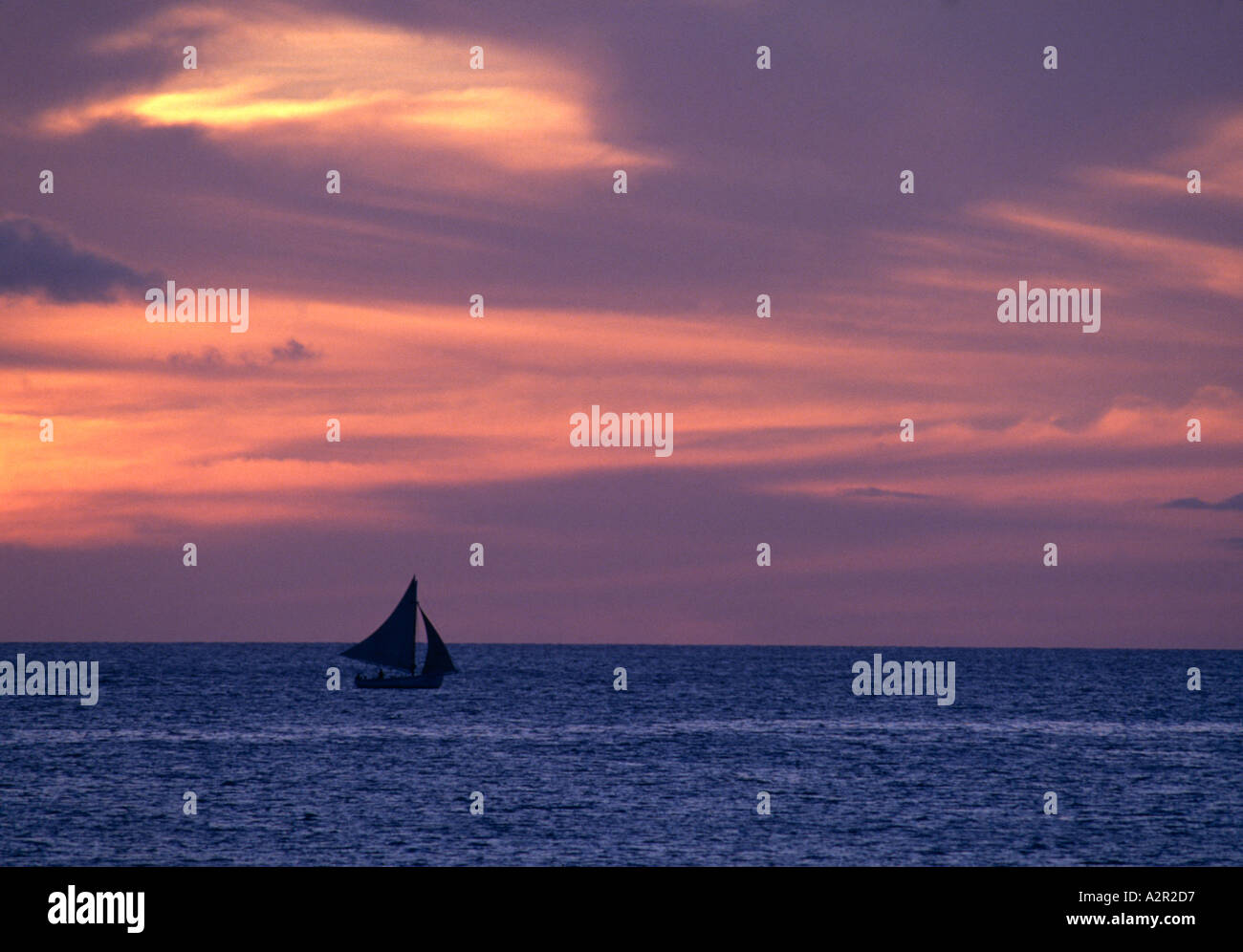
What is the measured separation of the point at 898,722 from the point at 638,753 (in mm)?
43293

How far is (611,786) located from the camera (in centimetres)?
6662

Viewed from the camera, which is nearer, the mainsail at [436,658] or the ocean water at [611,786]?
the ocean water at [611,786]

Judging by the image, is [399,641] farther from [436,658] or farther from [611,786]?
[611,786]

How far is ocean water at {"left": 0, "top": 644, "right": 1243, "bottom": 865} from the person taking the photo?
48094mm

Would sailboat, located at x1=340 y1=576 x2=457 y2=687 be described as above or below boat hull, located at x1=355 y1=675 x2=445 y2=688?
above

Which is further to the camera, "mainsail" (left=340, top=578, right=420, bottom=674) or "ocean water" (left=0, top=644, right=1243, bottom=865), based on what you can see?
"mainsail" (left=340, top=578, right=420, bottom=674)

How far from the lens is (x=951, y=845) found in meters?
49.5

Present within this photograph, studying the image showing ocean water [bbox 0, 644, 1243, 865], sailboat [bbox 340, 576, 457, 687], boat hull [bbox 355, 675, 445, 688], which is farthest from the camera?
boat hull [bbox 355, 675, 445, 688]

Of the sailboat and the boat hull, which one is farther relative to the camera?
the boat hull

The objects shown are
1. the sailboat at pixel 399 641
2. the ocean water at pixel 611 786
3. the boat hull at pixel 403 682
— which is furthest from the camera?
the boat hull at pixel 403 682

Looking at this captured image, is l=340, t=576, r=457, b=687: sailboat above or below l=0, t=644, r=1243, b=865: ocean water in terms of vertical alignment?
above

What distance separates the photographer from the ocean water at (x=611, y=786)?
158ft

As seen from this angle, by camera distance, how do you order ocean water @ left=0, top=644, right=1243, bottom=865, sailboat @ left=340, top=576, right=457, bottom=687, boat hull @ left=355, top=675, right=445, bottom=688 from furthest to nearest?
boat hull @ left=355, top=675, right=445, bottom=688 → sailboat @ left=340, top=576, right=457, bottom=687 → ocean water @ left=0, top=644, right=1243, bottom=865
